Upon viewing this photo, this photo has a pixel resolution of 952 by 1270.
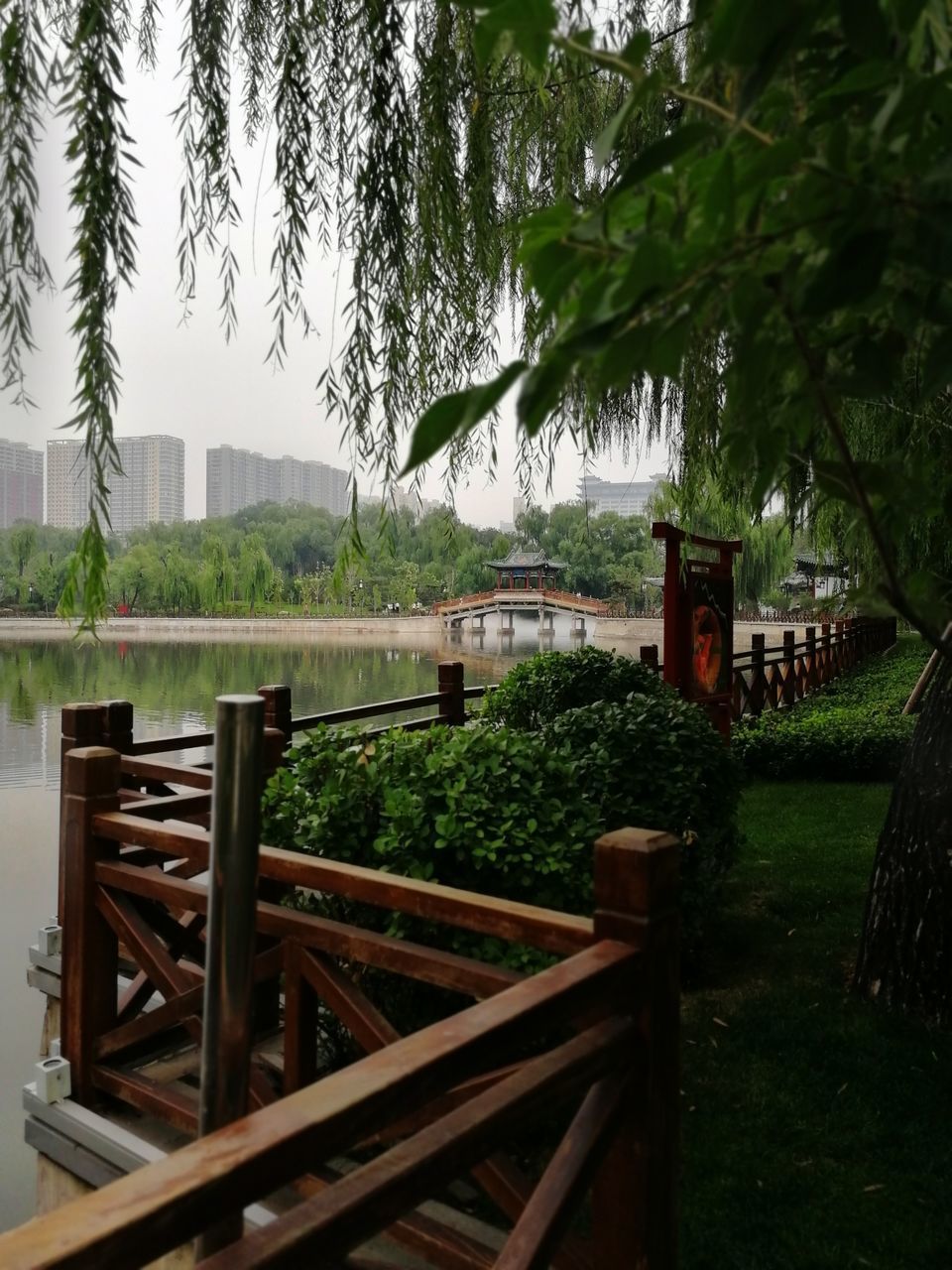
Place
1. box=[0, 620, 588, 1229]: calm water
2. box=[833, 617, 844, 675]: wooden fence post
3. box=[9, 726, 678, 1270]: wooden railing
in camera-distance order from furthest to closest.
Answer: box=[833, 617, 844, 675]: wooden fence post < box=[0, 620, 588, 1229]: calm water < box=[9, 726, 678, 1270]: wooden railing

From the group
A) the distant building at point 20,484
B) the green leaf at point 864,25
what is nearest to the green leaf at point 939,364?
the green leaf at point 864,25

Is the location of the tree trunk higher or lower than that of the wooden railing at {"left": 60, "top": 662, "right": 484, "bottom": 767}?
lower

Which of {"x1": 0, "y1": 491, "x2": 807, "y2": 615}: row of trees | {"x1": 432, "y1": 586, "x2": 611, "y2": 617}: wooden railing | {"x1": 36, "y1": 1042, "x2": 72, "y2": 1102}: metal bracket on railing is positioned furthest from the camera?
{"x1": 432, "y1": 586, "x2": 611, "y2": 617}: wooden railing

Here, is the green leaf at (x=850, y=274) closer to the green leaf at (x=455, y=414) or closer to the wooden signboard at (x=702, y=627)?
the green leaf at (x=455, y=414)

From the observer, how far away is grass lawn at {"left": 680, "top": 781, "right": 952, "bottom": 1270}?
200 cm

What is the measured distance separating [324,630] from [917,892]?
38449mm

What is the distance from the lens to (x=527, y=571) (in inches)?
1746

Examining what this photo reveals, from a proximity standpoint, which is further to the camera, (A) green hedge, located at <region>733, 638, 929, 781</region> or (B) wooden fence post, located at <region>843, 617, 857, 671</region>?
(B) wooden fence post, located at <region>843, 617, 857, 671</region>

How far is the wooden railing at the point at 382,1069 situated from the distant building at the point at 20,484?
630mm

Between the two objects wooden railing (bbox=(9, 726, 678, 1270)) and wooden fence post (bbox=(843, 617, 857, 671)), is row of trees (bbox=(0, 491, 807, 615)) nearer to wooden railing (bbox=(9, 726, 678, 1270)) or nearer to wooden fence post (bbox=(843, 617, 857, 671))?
wooden fence post (bbox=(843, 617, 857, 671))

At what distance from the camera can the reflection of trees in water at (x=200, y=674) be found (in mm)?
19531

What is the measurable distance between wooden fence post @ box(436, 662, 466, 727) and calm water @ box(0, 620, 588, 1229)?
2.19 meters

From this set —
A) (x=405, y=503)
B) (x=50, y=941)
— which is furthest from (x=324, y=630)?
(x=405, y=503)

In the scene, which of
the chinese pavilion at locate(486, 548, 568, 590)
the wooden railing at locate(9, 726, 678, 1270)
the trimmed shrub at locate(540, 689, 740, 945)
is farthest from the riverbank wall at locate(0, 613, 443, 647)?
the wooden railing at locate(9, 726, 678, 1270)
